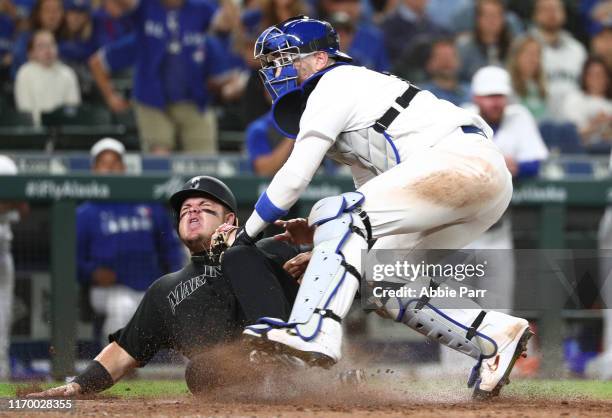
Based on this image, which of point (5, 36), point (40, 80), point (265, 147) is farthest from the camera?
point (5, 36)

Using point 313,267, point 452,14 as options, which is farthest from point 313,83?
point 452,14

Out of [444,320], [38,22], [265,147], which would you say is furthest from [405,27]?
[444,320]

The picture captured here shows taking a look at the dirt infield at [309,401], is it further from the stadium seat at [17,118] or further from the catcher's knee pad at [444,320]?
the stadium seat at [17,118]

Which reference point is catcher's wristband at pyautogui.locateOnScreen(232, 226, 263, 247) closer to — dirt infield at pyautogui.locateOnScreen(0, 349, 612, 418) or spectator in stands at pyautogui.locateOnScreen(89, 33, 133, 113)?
dirt infield at pyautogui.locateOnScreen(0, 349, 612, 418)

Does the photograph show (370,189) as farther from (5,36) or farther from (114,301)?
(5,36)

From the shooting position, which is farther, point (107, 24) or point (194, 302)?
point (107, 24)

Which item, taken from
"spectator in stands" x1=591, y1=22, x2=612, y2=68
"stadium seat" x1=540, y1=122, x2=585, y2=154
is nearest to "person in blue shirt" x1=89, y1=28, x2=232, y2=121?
"stadium seat" x1=540, y1=122, x2=585, y2=154

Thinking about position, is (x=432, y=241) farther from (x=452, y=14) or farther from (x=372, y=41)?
(x=452, y=14)
